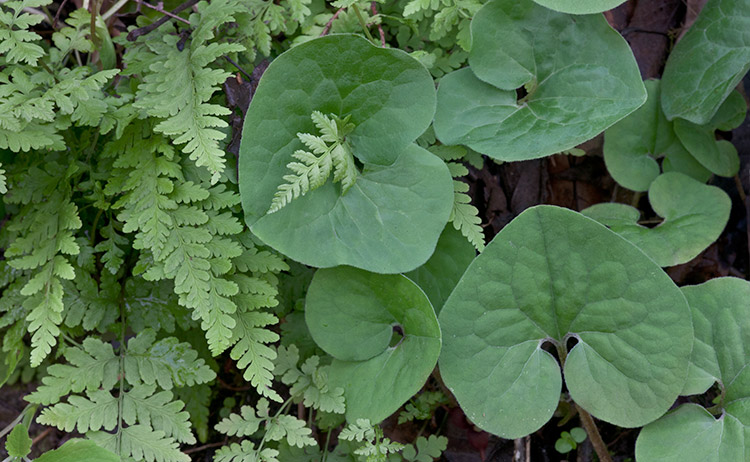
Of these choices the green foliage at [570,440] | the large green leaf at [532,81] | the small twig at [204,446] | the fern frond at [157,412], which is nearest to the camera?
the fern frond at [157,412]

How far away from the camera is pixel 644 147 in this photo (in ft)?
7.10

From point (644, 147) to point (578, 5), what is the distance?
748mm

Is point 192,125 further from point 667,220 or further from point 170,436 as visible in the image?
point 667,220

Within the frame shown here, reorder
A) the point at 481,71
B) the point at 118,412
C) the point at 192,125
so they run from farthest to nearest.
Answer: the point at 481,71
the point at 118,412
the point at 192,125

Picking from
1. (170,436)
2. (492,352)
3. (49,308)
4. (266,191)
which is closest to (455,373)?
(492,352)

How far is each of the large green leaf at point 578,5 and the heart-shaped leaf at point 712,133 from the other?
0.71m

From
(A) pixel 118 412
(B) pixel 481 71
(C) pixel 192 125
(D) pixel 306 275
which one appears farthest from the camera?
(D) pixel 306 275

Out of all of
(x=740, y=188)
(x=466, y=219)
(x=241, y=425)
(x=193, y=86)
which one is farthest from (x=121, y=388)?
(x=740, y=188)

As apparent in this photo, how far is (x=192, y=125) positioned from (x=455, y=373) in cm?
102

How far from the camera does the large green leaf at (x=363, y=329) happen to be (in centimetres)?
167

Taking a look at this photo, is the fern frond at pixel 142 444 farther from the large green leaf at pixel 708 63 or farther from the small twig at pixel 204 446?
the large green leaf at pixel 708 63

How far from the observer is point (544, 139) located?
1721 millimetres

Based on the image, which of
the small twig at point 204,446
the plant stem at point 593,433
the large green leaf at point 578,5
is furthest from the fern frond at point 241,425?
the large green leaf at point 578,5

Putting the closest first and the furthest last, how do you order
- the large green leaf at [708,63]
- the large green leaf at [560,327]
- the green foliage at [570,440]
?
the large green leaf at [560,327], the large green leaf at [708,63], the green foliage at [570,440]
